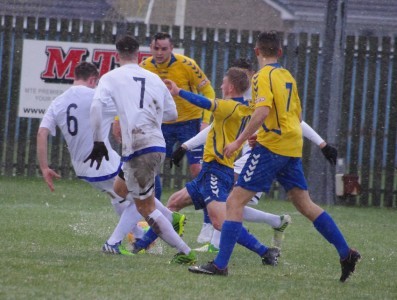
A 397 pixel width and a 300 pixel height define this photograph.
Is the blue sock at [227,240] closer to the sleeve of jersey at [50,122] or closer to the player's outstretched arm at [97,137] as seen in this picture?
the player's outstretched arm at [97,137]

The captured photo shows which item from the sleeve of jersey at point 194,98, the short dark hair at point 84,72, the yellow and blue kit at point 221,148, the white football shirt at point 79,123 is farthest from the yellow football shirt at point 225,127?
the short dark hair at point 84,72

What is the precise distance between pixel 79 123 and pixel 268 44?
2.15m

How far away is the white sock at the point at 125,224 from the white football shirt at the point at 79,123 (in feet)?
1.68

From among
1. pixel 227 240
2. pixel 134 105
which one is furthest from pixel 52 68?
pixel 227 240

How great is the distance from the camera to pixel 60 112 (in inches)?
378

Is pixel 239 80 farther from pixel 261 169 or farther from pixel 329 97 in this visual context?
pixel 329 97

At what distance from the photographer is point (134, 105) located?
8.60m

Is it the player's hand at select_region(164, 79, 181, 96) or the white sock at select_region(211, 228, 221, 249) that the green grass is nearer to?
the white sock at select_region(211, 228, 221, 249)

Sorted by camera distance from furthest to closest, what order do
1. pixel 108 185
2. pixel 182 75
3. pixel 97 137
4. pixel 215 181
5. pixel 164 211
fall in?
pixel 182 75 < pixel 108 185 < pixel 215 181 < pixel 164 211 < pixel 97 137

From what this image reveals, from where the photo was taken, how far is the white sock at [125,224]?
9.37m

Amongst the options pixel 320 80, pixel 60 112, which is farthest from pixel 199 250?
pixel 320 80

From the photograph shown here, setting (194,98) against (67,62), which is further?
(67,62)

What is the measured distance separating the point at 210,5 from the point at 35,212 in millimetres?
19004

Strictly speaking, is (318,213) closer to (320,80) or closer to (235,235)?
(235,235)
